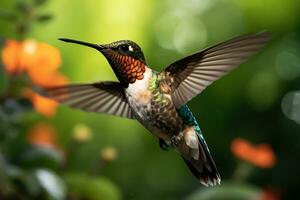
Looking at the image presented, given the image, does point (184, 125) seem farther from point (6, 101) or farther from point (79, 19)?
point (79, 19)

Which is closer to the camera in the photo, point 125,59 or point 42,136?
point 125,59

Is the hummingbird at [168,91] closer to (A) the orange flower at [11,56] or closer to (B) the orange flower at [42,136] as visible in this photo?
(A) the orange flower at [11,56]

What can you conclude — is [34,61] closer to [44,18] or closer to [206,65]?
[44,18]

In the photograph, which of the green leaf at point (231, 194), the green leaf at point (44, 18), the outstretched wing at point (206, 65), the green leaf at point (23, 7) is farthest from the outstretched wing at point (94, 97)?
the green leaf at point (231, 194)

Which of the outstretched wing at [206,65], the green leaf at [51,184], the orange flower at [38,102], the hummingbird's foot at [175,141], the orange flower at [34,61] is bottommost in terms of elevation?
the green leaf at [51,184]

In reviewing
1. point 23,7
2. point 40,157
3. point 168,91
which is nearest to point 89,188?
point 40,157

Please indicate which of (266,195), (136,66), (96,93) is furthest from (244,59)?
(266,195)

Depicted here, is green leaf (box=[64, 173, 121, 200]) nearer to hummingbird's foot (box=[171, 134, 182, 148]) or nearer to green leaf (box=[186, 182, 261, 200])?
green leaf (box=[186, 182, 261, 200])
